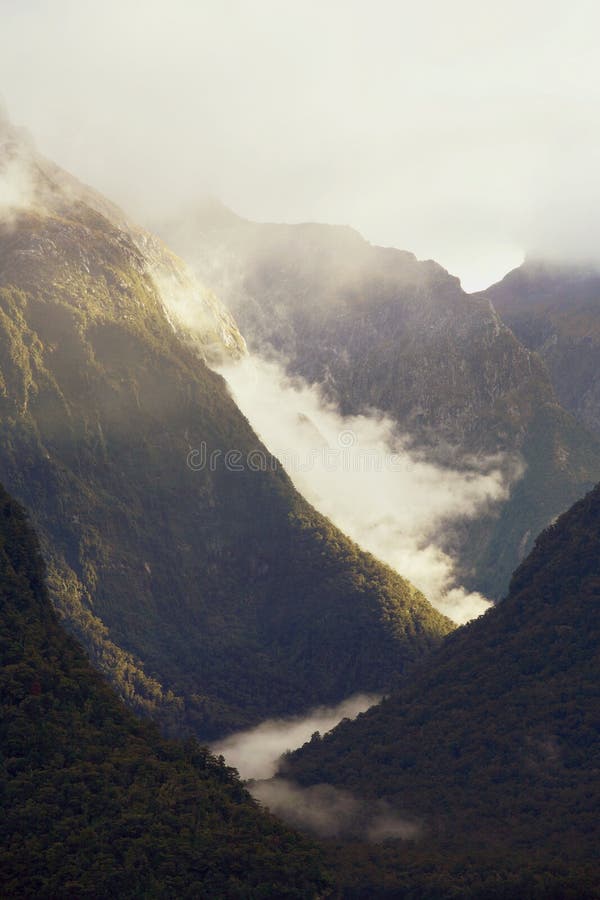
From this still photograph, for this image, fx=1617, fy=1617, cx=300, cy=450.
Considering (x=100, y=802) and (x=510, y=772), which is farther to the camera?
(x=510, y=772)

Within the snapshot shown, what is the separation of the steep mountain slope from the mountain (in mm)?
15628

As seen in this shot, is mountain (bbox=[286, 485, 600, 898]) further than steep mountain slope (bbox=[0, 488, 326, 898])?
Yes

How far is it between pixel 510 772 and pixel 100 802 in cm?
5183

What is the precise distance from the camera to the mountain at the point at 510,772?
155 metres

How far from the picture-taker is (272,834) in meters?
155

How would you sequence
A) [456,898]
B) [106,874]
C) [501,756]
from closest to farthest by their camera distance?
[106,874] < [456,898] < [501,756]

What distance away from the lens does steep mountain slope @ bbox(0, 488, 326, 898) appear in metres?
140

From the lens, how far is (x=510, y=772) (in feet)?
590

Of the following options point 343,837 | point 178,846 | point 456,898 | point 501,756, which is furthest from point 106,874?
point 501,756

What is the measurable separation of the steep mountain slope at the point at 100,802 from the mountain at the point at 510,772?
51.3 feet

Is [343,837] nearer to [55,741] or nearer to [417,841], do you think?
[417,841]

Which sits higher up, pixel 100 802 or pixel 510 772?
pixel 510 772

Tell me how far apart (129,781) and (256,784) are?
45.3 metres

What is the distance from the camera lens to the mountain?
15488cm
